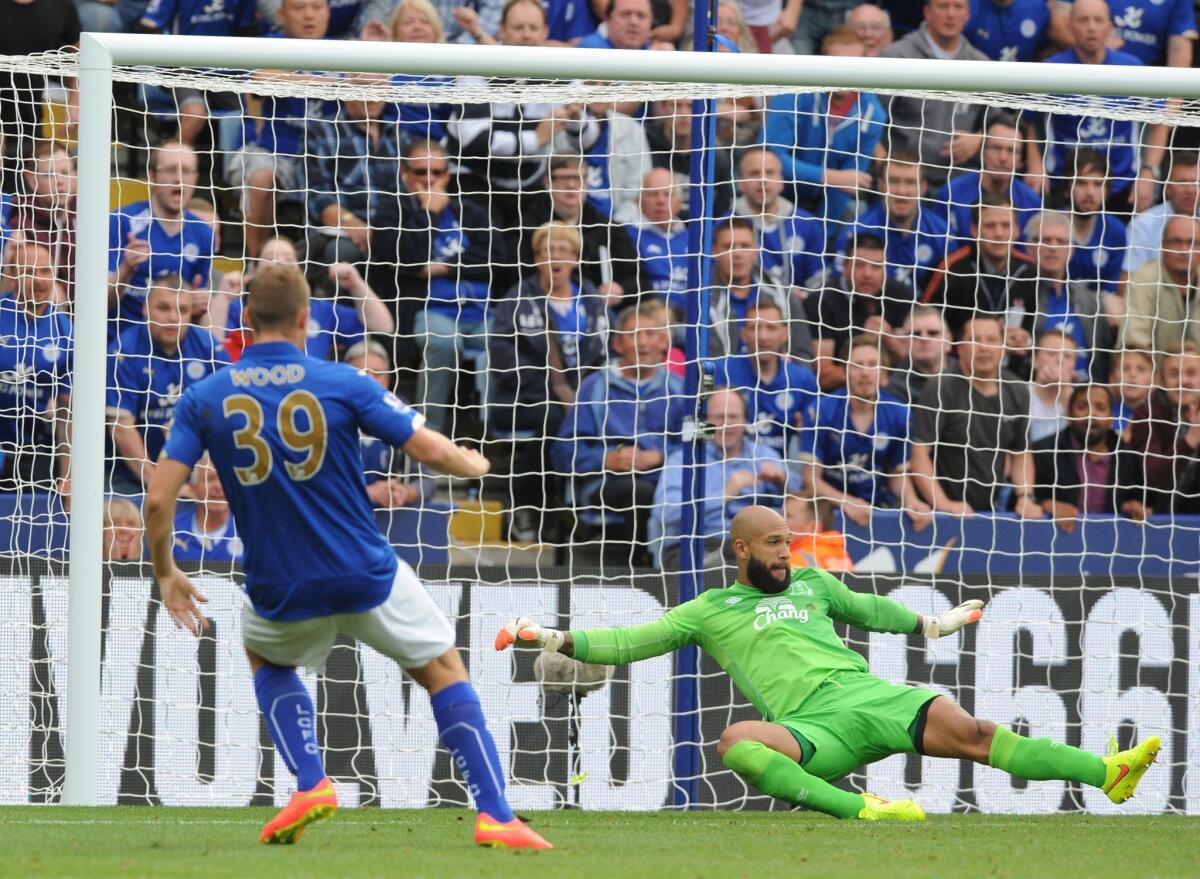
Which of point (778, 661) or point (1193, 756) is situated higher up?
point (778, 661)

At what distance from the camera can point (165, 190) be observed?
8844 millimetres

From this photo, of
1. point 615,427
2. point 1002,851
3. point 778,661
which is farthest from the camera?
point 615,427

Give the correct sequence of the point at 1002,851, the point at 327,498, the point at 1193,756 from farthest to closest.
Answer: the point at 1193,756
the point at 1002,851
the point at 327,498

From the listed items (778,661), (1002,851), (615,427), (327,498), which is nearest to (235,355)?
(615,427)

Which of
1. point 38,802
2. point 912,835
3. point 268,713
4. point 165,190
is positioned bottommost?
point 38,802

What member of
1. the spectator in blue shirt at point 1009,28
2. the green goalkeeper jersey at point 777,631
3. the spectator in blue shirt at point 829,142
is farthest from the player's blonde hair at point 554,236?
the spectator in blue shirt at point 1009,28

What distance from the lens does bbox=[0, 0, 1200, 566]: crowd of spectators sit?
28.2ft

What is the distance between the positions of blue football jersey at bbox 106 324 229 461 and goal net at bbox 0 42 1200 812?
2cm

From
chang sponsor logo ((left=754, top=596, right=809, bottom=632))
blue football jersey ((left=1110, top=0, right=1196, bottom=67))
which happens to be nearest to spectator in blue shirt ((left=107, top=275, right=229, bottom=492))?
chang sponsor logo ((left=754, top=596, right=809, bottom=632))

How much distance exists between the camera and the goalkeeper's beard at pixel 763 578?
7.31 meters

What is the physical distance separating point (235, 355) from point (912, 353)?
3547 mm

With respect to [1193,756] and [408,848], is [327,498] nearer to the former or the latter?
[408,848]

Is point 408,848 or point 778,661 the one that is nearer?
point 408,848

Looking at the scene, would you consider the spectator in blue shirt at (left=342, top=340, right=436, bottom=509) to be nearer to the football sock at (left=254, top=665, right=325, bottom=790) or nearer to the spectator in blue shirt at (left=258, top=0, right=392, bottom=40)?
the spectator in blue shirt at (left=258, top=0, right=392, bottom=40)
